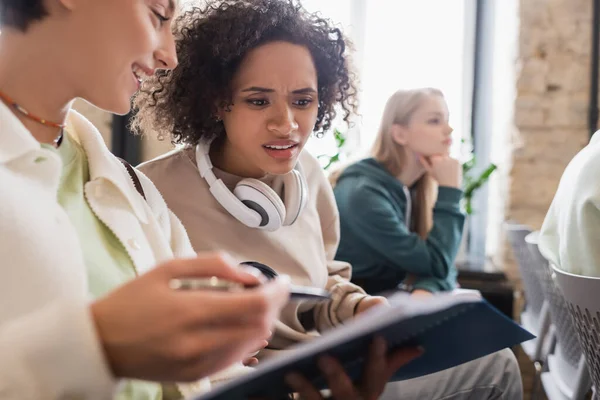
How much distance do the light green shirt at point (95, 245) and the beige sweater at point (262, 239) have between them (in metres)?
0.50

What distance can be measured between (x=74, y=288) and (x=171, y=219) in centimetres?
41

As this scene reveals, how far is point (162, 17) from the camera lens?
0.96 meters

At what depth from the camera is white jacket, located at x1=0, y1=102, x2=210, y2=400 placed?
0.57 meters

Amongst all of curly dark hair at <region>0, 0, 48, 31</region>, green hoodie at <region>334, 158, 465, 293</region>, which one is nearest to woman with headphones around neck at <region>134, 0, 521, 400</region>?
curly dark hair at <region>0, 0, 48, 31</region>

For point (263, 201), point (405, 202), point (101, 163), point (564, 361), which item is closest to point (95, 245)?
point (101, 163)

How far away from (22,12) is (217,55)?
2.20 feet

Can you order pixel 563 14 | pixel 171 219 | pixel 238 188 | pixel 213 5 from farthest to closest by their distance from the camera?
pixel 563 14, pixel 213 5, pixel 238 188, pixel 171 219

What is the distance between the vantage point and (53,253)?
745 millimetres

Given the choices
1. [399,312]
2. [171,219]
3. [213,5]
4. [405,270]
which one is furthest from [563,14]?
[399,312]

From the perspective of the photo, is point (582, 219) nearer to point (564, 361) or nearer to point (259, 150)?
point (564, 361)

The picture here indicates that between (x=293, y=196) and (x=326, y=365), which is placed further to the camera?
(x=293, y=196)

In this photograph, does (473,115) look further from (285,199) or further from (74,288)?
(74,288)

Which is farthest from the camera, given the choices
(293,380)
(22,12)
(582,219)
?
(582,219)

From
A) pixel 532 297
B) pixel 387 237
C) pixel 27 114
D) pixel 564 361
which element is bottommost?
pixel 532 297
